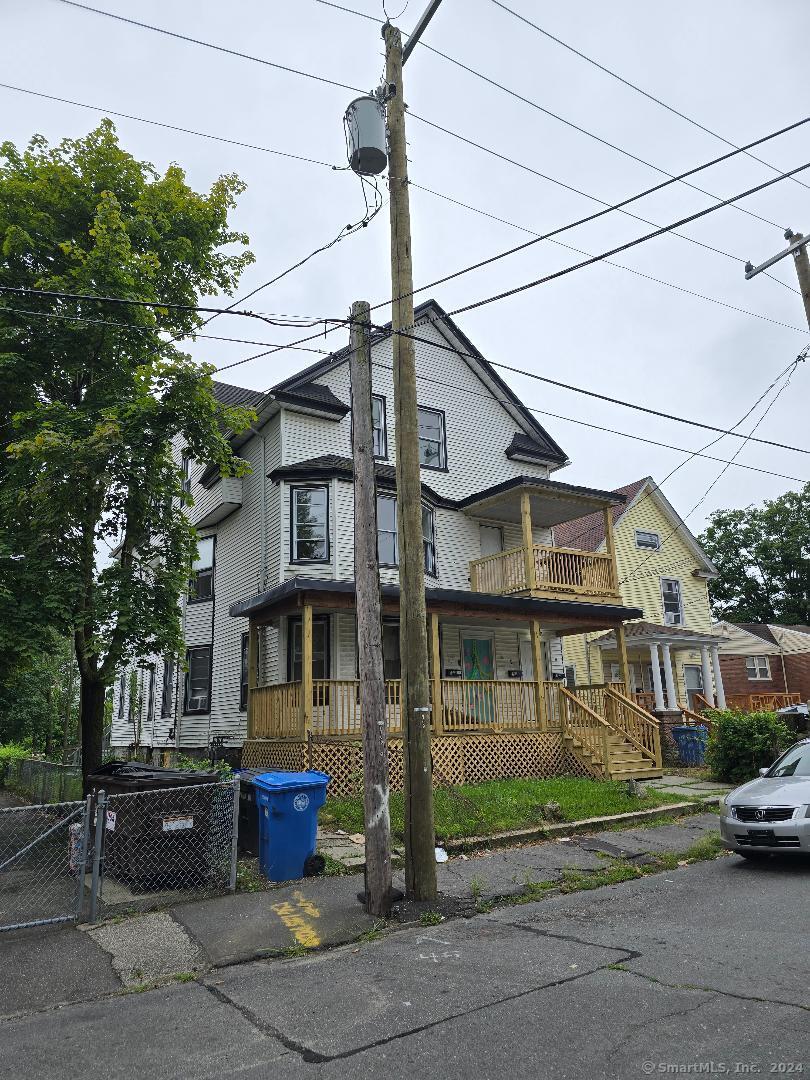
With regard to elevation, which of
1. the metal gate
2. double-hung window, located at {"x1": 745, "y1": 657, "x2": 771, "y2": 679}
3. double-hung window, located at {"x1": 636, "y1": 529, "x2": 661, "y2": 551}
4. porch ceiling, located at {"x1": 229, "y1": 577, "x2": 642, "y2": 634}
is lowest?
the metal gate

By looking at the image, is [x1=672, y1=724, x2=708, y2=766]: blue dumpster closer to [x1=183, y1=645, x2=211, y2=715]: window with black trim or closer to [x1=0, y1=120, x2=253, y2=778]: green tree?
[x1=183, y1=645, x2=211, y2=715]: window with black trim

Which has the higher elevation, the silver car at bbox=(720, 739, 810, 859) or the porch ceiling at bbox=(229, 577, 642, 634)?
the porch ceiling at bbox=(229, 577, 642, 634)

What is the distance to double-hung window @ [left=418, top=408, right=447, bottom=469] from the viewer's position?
2086cm

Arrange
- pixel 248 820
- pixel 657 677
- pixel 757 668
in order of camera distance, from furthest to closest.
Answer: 1. pixel 757 668
2. pixel 657 677
3. pixel 248 820

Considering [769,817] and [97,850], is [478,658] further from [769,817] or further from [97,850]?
[97,850]

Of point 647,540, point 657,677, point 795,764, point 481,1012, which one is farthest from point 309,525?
point 647,540

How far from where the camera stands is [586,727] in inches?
658

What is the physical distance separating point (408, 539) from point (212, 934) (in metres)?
4.22

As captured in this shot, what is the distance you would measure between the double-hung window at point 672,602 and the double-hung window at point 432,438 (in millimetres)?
12077

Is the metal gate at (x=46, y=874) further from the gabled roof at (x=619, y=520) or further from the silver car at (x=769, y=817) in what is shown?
the gabled roof at (x=619, y=520)

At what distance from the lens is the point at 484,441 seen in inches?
870

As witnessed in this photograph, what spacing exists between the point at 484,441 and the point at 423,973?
17621 millimetres

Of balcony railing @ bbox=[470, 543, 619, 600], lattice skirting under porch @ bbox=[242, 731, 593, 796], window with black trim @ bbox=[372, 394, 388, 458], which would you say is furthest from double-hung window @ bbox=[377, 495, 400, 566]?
lattice skirting under porch @ bbox=[242, 731, 593, 796]

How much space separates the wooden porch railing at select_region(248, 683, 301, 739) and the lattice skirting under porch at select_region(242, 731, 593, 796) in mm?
216
